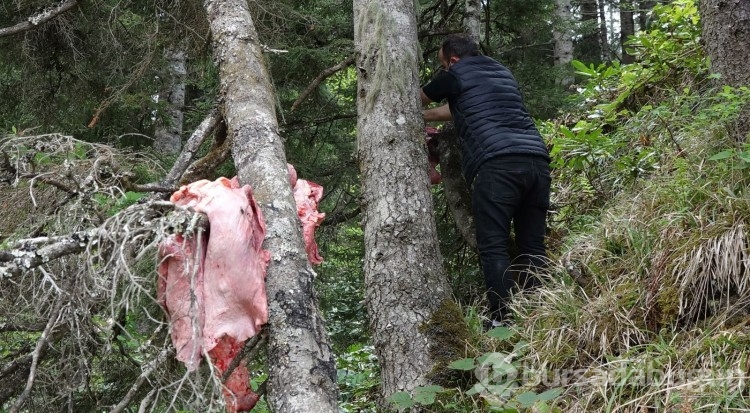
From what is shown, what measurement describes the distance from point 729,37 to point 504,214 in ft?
5.69

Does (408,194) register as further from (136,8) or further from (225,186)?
(136,8)

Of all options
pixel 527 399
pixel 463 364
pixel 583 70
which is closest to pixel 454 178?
pixel 583 70

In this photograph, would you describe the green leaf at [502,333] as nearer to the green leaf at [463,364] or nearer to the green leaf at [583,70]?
the green leaf at [463,364]

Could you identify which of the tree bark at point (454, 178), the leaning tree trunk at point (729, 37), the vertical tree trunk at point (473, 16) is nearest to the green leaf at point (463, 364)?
the tree bark at point (454, 178)

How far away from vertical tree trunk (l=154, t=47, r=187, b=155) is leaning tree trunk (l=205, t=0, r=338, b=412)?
4.64 m

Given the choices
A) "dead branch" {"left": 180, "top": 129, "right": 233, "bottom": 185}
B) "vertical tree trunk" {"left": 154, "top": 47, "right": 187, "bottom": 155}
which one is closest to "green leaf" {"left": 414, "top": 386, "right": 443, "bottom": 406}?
"dead branch" {"left": 180, "top": 129, "right": 233, "bottom": 185}

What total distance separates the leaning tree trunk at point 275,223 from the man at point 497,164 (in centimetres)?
114

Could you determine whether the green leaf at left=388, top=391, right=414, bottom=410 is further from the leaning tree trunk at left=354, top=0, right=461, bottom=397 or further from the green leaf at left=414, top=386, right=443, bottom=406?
the leaning tree trunk at left=354, top=0, right=461, bottom=397

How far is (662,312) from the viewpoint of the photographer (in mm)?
3471

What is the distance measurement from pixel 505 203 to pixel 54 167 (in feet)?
8.00

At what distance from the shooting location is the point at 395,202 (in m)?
4.03

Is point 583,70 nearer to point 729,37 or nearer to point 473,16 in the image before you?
point 473,16

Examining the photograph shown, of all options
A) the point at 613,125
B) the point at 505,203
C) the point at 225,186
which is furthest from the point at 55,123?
the point at 613,125

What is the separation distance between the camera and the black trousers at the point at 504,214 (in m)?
4.18
